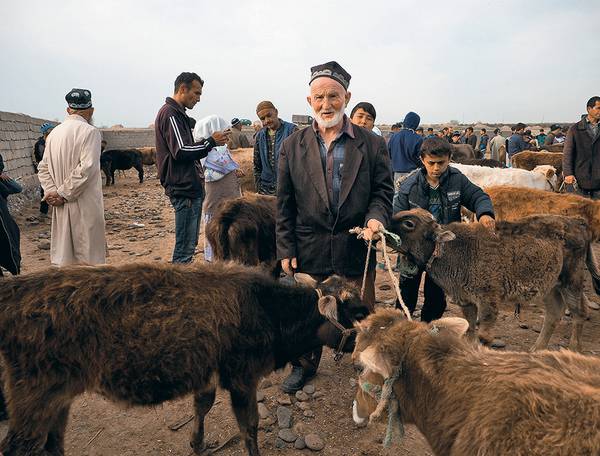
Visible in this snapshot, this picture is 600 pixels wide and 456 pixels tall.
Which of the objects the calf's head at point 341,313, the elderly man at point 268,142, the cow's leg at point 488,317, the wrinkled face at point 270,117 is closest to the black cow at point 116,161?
the elderly man at point 268,142

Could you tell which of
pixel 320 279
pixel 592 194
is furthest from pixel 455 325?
pixel 592 194

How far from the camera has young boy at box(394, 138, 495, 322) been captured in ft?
13.0

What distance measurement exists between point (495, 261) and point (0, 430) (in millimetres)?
4728

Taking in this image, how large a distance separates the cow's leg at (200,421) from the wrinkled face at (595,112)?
6.86m

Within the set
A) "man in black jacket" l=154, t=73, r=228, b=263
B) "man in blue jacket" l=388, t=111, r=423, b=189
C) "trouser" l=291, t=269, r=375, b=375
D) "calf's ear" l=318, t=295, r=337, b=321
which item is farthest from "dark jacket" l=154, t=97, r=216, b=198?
"man in blue jacket" l=388, t=111, r=423, b=189

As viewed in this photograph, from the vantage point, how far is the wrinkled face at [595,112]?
6.21 m

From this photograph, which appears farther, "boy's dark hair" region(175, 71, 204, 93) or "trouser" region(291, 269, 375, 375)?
"boy's dark hair" region(175, 71, 204, 93)

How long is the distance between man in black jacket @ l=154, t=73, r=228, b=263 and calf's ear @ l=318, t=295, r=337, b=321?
2.65 metres

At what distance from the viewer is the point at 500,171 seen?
366 inches

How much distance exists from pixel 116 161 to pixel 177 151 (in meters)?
17.4

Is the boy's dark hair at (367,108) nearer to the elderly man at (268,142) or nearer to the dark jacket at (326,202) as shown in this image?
the elderly man at (268,142)

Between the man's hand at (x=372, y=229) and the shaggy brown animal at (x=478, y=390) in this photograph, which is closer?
the shaggy brown animal at (x=478, y=390)

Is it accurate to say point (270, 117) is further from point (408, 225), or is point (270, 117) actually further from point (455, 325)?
point (455, 325)

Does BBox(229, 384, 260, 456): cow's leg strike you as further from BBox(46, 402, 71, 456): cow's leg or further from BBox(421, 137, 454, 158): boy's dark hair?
BBox(421, 137, 454, 158): boy's dark hair
